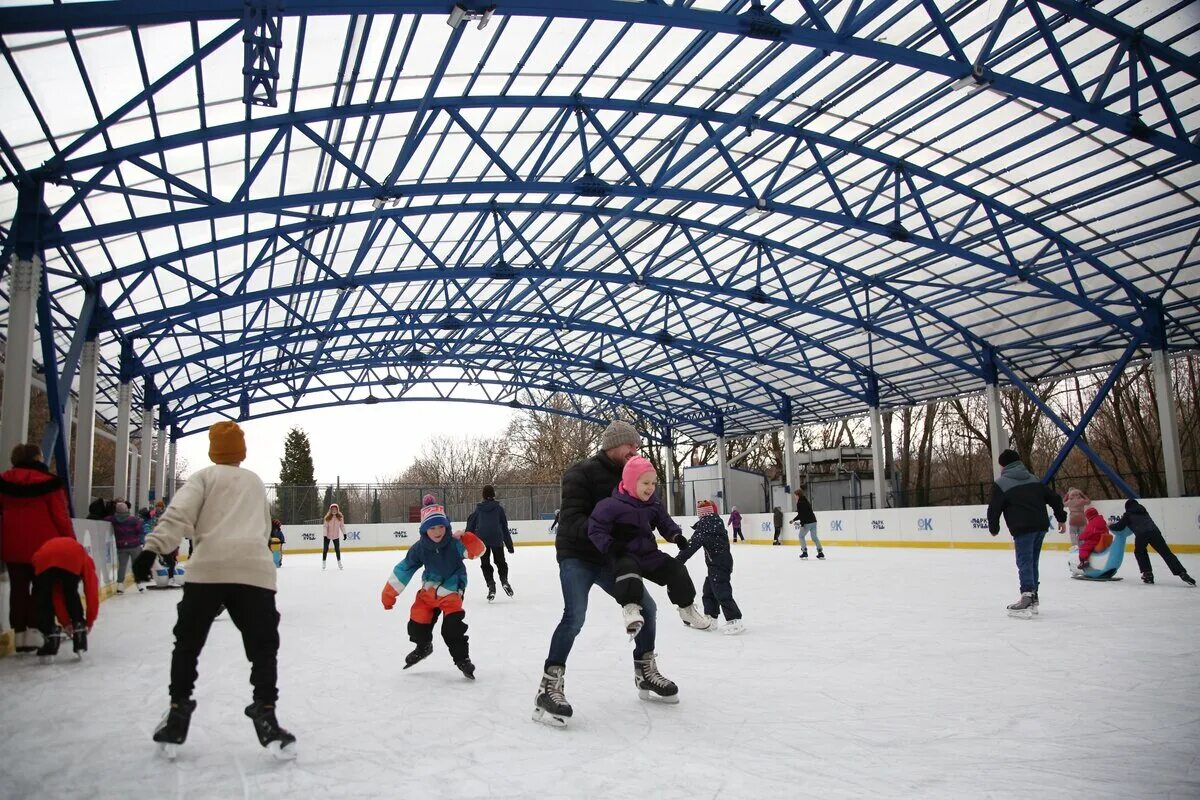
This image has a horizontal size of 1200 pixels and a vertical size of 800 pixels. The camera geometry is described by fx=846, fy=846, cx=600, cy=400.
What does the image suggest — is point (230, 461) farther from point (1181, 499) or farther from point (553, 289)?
point (553, 289)

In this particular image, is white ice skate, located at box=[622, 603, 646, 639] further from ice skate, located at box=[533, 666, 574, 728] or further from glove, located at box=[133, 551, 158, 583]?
glove, located at box=[133, 551, 158, 583]

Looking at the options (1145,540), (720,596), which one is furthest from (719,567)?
(1145,540)

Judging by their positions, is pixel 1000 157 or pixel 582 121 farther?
pixel 1000 157

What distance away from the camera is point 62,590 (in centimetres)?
638

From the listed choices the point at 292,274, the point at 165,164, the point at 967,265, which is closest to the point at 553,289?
the point at 292,274

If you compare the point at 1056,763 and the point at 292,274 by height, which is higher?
the point at 292,274

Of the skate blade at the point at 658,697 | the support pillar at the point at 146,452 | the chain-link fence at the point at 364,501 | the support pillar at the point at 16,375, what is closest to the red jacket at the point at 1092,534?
the skate blade at the point at 658,697

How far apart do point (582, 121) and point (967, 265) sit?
1187 cm

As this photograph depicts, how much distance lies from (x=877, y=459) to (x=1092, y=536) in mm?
19150

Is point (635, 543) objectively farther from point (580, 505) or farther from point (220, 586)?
point (220, 586)

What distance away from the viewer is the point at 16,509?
6.39m

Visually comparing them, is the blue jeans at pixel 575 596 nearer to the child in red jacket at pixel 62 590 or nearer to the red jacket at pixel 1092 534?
the child in red jacket at pixel 62 590

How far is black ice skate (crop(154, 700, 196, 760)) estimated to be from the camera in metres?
3.69

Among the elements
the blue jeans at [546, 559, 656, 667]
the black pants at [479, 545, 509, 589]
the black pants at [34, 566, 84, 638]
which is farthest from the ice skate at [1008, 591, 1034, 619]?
the black pants at [34, 566, 84, 638]
